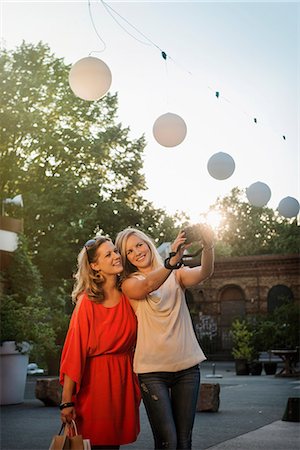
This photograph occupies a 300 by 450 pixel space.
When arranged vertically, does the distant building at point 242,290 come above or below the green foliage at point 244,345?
above

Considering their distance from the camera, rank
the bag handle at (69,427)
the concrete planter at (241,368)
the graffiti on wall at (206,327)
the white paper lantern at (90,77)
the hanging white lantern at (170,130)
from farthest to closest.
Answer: the graffiti on wall at (206,327), the concrete planter at (241,368), the hanging white lantern at (170,130), the white paper lantern at (90,77), the bag handle at (69,427)

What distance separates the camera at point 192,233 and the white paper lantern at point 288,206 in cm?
594

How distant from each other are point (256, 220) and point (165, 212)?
26962mm

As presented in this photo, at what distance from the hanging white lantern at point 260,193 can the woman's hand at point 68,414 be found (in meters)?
5.88

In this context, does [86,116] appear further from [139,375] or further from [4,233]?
[139,375]

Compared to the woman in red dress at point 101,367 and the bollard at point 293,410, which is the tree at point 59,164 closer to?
the bollard at point 293,410

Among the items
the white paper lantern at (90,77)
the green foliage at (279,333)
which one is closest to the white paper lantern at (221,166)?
the white paper lantern at (90,77)

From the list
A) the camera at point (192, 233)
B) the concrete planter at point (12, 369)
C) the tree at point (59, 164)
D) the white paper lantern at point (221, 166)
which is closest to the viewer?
the camera at point (192, 233)

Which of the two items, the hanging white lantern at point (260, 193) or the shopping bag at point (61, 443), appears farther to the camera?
the hanging white lantern at point (260, 193)

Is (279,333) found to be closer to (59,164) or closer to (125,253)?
(59,164)

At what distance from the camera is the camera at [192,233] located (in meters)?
3.12

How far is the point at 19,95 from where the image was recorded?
2419 cm

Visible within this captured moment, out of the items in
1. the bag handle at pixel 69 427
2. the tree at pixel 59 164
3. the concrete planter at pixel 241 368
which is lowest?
the concrete planter at pixel 241 368

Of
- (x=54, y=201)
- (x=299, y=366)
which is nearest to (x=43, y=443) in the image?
(x=299, y=366)
